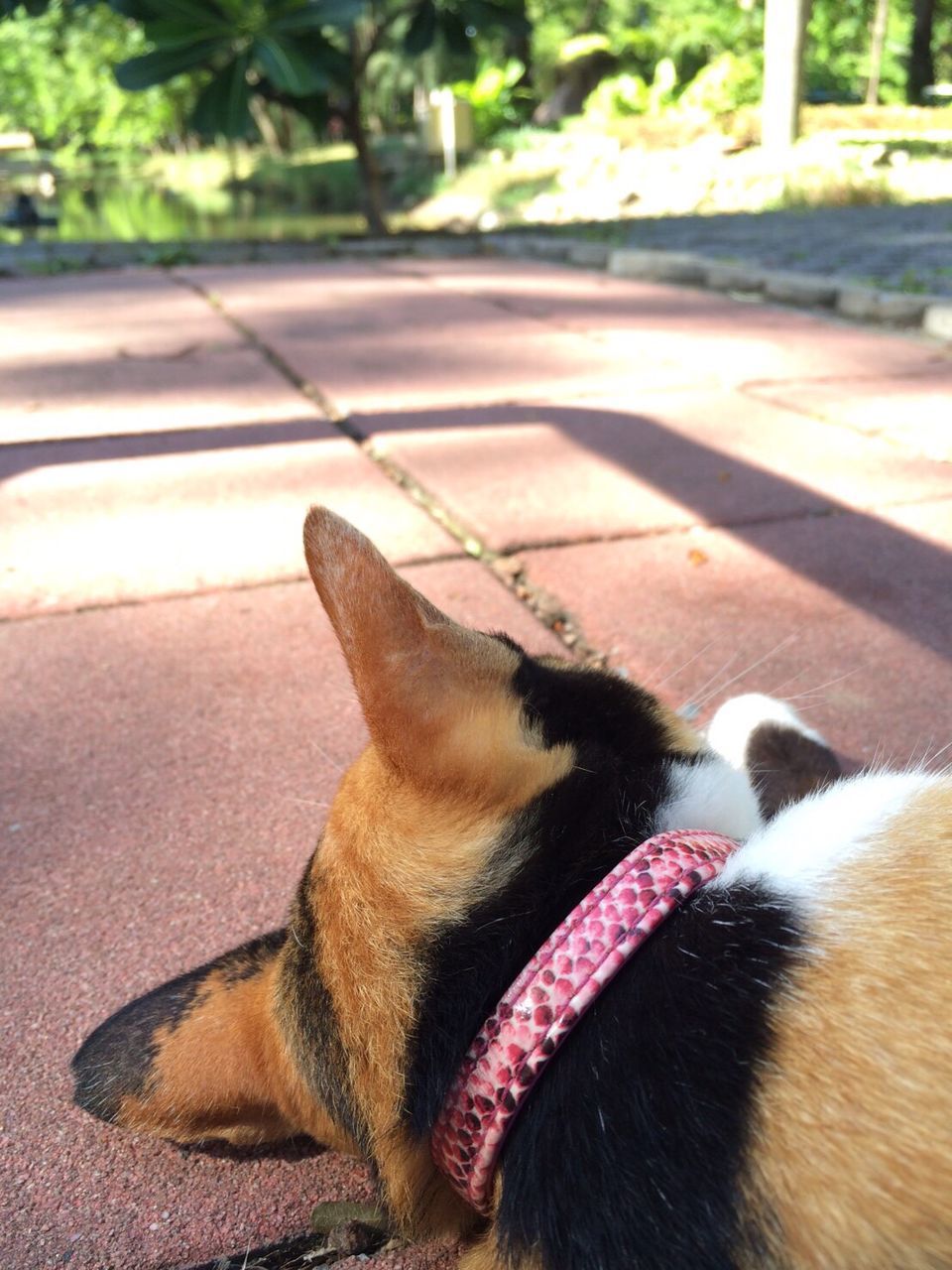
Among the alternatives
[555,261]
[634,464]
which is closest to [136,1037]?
[634,464]

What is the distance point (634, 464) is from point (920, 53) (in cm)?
3146

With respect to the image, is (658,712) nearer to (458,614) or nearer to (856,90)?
(458,614)

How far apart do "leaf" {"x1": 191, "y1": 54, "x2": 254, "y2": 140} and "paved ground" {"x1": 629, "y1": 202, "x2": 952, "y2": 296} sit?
361 centimetres

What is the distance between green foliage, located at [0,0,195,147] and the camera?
125 ft

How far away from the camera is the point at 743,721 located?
79.4 inches

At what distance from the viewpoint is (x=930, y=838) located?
1.10 meters

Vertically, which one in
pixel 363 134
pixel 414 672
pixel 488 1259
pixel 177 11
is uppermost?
pixel 177 11

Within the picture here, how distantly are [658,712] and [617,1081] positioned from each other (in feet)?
1.66

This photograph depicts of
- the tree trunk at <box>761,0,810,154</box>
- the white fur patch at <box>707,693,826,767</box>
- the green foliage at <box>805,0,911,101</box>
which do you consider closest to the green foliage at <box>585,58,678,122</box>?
the tree trunk at <box>761,0,810,154</box>

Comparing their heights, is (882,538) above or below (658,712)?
below

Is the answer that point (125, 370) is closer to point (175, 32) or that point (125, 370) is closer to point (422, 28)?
point (175, 32)

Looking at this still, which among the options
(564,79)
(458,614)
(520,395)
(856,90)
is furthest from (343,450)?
(856,90)

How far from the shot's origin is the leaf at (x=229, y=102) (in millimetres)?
9711

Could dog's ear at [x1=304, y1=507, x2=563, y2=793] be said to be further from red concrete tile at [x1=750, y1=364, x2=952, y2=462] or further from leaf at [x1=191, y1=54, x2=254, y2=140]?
leaf at [x1=191, y1=54, x2=254, y2=140]
